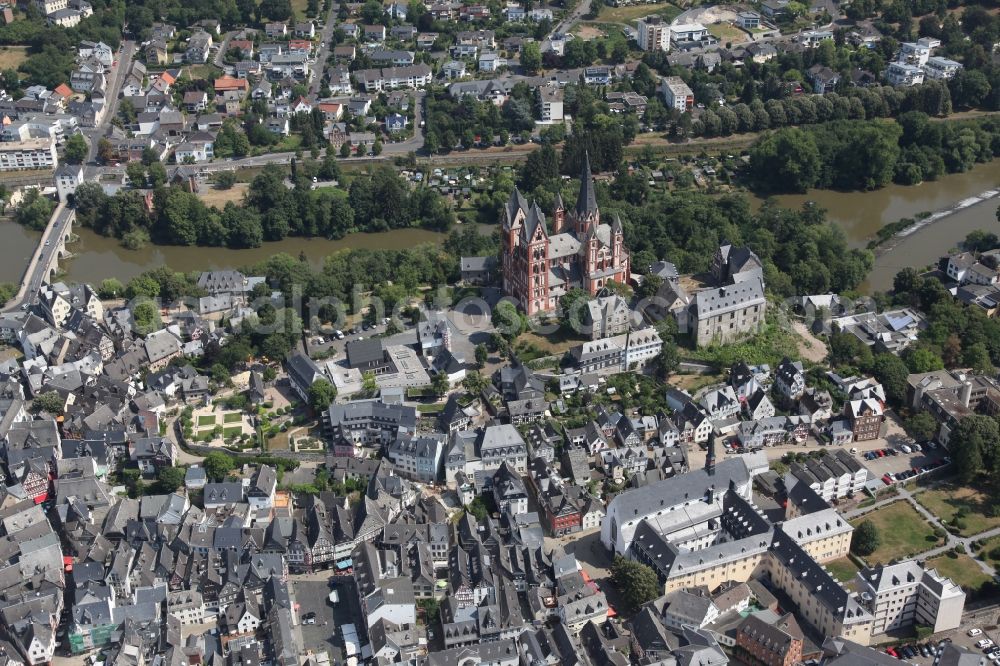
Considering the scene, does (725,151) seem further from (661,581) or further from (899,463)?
(661,581)

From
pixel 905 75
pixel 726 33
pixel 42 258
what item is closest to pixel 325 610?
pixel 42 258

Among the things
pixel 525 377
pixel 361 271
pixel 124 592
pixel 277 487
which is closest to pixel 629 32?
pixel 361 271

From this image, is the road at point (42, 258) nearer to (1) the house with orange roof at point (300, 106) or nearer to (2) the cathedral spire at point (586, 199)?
(1) the house with orange roof at point (300, 106)

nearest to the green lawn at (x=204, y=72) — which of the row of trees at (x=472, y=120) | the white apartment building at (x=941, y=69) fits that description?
the row of trees at (x=472, y=120)

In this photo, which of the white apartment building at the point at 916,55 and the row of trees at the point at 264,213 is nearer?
the row of trees at the point at 264,213

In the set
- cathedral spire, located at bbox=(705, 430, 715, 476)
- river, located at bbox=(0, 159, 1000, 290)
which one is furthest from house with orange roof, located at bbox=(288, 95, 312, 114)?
cathedral spire, located at bbox=(705, 430, 715, 476)

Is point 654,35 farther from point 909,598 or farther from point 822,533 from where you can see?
point 909,598
